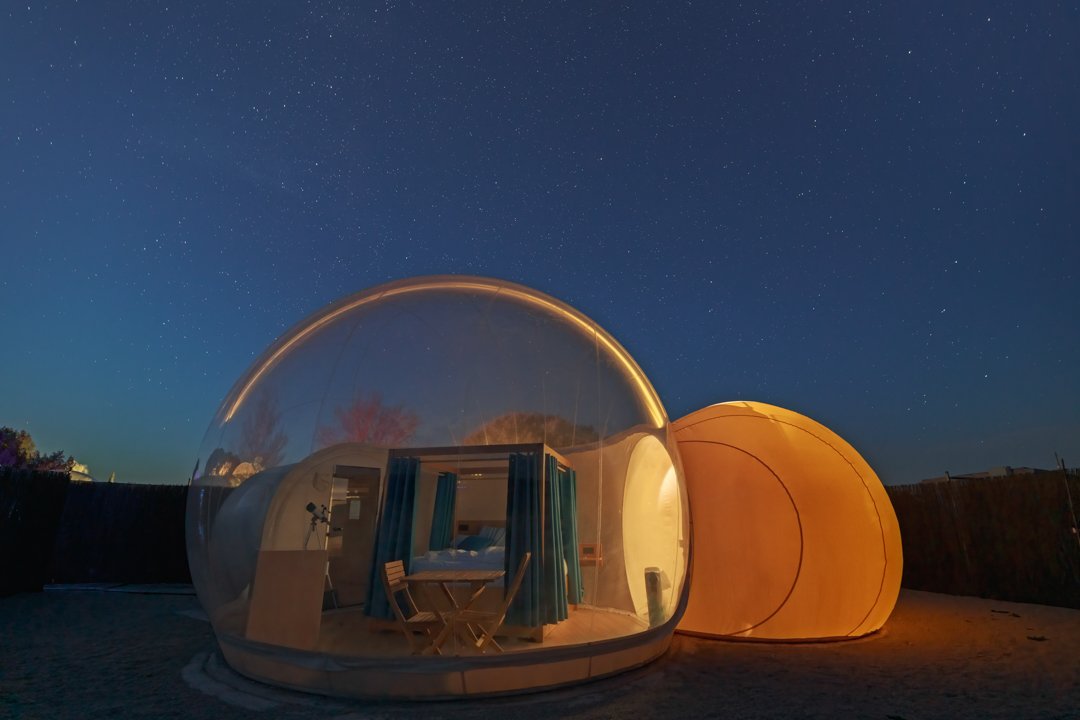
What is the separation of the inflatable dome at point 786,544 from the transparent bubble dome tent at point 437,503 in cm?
116

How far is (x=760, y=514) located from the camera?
770cm

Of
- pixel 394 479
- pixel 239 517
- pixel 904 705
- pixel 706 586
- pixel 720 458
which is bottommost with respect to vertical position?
pixel 904 705

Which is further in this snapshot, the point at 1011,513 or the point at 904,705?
the point at 1011,513

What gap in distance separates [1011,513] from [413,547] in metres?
11.7

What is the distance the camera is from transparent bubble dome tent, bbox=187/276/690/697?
513 cm

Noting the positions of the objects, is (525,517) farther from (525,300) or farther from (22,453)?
(22,453)

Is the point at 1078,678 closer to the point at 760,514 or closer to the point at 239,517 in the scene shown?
the point at 760,514

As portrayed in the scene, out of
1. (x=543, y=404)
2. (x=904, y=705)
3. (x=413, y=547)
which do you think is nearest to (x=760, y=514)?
(x=904, y=705)

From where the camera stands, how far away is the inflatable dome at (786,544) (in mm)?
7422

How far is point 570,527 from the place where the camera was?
6.33 meters

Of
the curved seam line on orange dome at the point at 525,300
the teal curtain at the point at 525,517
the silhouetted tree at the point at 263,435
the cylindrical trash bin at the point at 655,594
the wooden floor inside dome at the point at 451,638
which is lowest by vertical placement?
the wooden floor inside dome at the point at 451,638

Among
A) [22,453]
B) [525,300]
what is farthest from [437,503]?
[22,453]

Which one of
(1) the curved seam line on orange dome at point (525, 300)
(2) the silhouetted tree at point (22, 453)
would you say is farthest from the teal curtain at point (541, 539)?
(2) the silhouetted tree at point (22, 453)

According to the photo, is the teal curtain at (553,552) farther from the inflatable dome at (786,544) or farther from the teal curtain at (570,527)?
the inflatable dome at (786,544)
